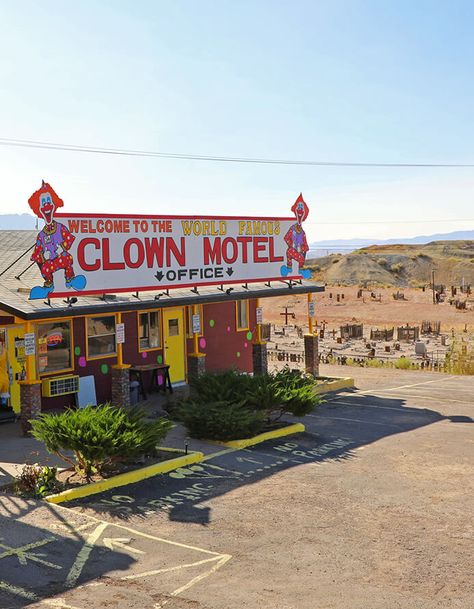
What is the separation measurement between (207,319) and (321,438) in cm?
830

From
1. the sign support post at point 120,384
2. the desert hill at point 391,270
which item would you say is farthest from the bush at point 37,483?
the desert hill at point 391,270

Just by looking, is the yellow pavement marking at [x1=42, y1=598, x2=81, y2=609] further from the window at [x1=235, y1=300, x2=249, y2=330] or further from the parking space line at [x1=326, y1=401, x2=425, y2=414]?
the window at [x1=235, y1=300, x2=249, y2=330]

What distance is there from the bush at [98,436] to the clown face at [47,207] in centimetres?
573

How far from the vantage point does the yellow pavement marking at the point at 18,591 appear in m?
8.69

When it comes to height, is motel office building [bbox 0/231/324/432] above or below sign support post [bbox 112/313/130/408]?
above

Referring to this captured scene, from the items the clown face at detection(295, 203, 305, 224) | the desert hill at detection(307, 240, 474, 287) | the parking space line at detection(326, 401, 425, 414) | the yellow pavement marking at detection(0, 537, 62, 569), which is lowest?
the yellow pavement marking at detection(0, 537, 62, 569)

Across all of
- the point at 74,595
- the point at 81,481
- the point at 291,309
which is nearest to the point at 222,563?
the point at 74,595

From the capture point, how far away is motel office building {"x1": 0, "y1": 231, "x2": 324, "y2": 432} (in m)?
17.6

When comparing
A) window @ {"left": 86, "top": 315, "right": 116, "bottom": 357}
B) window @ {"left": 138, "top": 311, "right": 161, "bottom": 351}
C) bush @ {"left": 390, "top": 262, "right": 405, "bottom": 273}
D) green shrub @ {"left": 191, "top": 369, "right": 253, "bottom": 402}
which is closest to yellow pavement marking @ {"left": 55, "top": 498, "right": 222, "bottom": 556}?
green shrub @ {"left": 191, "top": 369, "right": 253, "bottom": 402}

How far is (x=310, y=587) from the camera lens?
8.98 m

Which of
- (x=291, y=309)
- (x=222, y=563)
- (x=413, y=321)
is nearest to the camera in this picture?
(x=222, y=563)

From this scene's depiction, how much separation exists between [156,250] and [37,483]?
893 cm

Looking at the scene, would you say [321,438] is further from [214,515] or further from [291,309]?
[291,309]

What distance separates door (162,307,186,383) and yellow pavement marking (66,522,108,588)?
11849 millimetres
